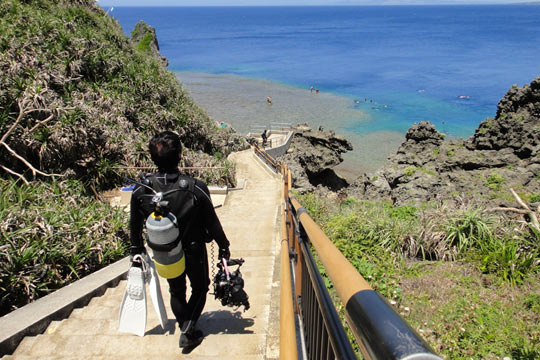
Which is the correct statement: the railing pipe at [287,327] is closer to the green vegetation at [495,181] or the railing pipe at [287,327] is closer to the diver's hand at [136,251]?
the diver's hand at [136,251]

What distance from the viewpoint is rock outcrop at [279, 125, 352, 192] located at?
22.1 meters

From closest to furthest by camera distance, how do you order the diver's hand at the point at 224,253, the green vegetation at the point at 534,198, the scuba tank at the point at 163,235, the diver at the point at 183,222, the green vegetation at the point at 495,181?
the scuba tank at the point at 163,235 → the diver at the point at 183,222 → the diver's hand at the point at 224,253 → the green vegetation at the point at 534,198 → the green vegetation at the point at 495,181

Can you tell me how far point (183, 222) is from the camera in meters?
2.85

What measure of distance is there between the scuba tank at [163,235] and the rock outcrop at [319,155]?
17841 mm

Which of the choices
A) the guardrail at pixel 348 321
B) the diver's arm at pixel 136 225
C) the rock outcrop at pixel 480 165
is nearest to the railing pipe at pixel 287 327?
the guardrail at pixel 348 321

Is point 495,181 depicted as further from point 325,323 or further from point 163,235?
point 325,323

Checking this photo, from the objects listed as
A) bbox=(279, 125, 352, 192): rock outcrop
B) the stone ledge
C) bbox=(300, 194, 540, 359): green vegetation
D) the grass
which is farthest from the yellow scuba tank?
bbox=(279, 125, 352, 192): rock outcrop

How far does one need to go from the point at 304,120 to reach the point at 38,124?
2917cm

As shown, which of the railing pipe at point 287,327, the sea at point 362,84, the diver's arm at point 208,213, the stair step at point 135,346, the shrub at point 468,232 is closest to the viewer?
the railing pipe at point 287,327

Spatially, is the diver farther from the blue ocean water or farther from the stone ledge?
the blue ocean water

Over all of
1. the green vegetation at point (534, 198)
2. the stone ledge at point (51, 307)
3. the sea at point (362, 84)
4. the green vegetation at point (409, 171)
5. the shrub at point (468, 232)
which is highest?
the sea at point (362, 84)

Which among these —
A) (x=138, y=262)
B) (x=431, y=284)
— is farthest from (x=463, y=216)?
(x=138, y=262)

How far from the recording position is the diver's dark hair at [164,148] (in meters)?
2.75

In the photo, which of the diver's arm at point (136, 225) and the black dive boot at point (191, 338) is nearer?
the diver's arm at point (136, 225)
